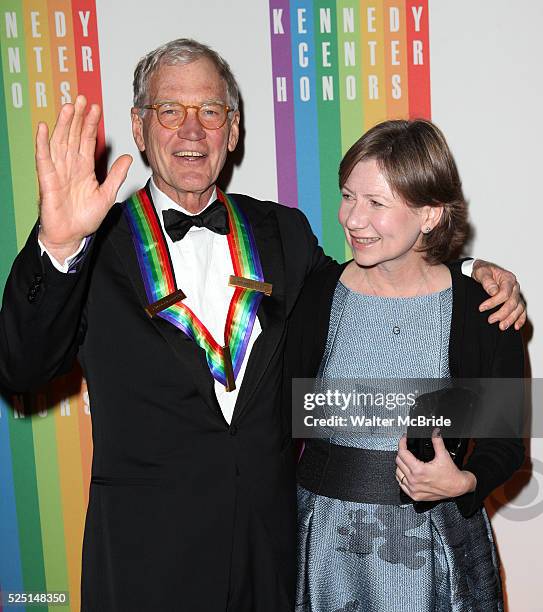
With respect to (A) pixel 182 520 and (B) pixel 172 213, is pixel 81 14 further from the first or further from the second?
(A) pixel 182 520

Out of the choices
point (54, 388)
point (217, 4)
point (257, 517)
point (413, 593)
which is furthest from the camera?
point (54, 388)

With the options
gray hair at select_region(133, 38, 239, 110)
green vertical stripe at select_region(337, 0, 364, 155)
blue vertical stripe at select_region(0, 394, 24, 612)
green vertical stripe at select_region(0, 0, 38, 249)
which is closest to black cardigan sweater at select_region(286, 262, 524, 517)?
gray hair at select_region(133, 38, 239, 110)

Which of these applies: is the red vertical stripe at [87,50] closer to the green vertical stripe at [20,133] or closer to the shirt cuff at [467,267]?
the green vertical stripe at [20,133]

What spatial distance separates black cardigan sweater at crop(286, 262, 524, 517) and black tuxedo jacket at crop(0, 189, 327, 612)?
0.20 ft

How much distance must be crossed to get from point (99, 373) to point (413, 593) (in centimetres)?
91

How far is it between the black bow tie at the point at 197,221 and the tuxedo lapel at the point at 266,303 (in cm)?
12

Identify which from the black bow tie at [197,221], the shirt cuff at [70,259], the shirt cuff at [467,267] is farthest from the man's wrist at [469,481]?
the shirt cuff at [70,259]

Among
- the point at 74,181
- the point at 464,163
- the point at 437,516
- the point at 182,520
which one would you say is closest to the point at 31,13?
the point at 74,181

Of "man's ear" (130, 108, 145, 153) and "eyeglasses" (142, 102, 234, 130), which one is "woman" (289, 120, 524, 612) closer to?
"eyeglasses" (142, 102, 234, 130)

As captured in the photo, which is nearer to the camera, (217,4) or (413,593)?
(413,593)

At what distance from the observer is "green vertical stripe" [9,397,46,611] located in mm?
2850

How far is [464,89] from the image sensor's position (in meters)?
2.67

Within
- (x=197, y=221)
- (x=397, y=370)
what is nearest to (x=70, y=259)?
(x=197, y=221)

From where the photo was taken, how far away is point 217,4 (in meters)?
2.62
